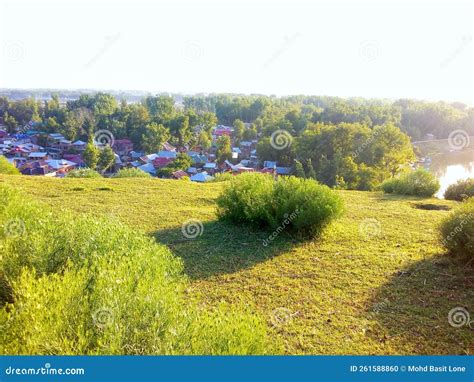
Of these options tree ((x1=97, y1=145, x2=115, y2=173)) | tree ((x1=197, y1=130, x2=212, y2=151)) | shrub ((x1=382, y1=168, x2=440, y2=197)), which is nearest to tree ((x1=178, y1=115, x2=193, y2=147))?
tree ((x1=197, y1=130, x2=212, y2=151))

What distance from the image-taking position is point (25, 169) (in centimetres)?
3212

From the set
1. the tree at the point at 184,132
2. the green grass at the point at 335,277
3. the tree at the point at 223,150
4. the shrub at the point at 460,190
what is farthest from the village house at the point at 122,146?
the green grass at the point at 335,277

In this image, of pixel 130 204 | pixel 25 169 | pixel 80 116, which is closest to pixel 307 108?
pixel 80 116

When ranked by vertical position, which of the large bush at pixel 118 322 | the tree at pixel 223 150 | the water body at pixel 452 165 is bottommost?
the tree at pixel 223 150

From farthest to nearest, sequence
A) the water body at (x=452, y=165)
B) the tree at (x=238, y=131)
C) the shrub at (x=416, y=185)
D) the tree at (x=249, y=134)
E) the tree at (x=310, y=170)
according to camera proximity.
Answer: the tree at (x=249, y=134) → the tree at (x=238, y=131) → the water body at (x=452, y=165) → the tree at (x=310, y=170) → the shrub at (x=416, y=185)

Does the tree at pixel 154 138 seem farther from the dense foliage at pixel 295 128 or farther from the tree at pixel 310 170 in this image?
the tree at pixel 310 170

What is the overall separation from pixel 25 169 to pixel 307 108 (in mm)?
45468

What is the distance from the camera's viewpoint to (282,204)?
631 centimetres

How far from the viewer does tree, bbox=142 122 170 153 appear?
41231 millimetres

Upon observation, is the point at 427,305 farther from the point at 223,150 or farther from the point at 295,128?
the point at 295,128

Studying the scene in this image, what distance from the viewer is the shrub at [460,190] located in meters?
11.9

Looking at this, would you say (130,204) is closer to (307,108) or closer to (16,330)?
(16,330)

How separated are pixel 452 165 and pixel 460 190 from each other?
2201 cm

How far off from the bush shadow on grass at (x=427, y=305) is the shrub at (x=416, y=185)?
265 inches
